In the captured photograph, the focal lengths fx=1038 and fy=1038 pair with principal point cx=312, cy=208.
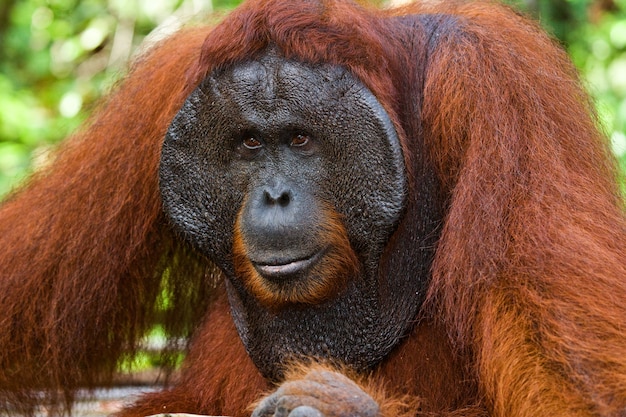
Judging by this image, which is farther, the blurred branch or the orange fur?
the blurred branch

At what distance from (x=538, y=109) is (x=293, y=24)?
2.51 ft

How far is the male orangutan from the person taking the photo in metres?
2.74

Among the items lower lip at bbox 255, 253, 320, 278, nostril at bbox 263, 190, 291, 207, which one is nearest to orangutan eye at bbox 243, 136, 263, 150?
nostril at bbox 263, 190, 291, 207

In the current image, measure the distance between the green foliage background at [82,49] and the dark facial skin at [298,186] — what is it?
2.76 metres

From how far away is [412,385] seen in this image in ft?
10.4

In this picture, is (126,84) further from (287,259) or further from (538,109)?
(538,109)

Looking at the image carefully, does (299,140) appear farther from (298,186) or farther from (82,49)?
(82,49)

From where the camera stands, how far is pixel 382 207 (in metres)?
3.13

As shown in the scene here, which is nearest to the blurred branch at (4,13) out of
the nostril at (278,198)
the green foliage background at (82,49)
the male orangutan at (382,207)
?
the green foliage background at (82,49)

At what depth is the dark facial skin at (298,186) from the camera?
3062 mm

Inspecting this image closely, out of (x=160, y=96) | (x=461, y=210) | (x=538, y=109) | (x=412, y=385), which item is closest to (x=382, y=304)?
(x=412, y=385)

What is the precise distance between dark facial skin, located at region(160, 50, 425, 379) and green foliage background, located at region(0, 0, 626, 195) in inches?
109

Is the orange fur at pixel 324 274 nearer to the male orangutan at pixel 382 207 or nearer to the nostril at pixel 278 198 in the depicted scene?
the male orangutan at pixel 382 207

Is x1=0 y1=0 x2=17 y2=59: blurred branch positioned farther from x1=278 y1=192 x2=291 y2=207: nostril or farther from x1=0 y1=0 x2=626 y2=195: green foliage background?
x1=278 y1=192 x2=291 y2=207: nostril
